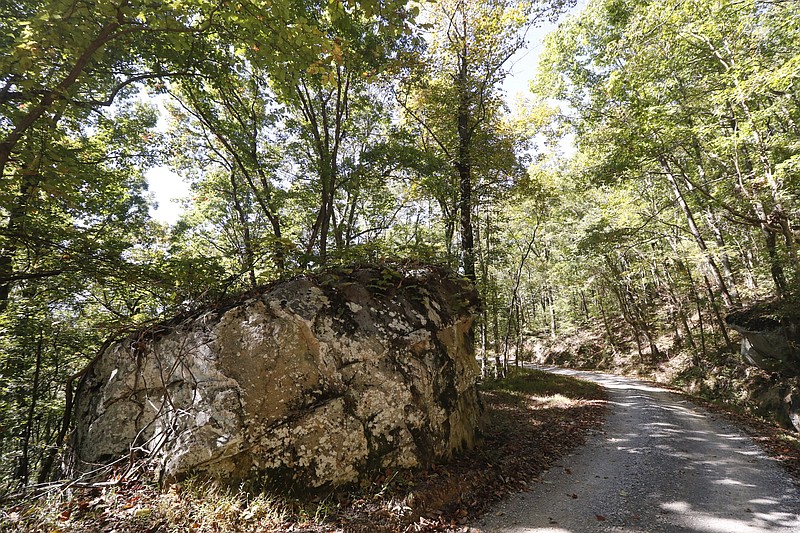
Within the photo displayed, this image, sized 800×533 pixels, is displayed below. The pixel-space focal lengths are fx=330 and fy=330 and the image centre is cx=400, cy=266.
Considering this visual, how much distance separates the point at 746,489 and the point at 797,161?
8.84 meters

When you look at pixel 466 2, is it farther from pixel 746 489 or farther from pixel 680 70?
pixel 746 489

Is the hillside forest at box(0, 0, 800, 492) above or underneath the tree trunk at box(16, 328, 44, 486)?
above

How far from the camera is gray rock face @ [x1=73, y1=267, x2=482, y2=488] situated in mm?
4582

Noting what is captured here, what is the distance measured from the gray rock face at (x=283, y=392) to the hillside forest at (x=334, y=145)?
28.5 inches

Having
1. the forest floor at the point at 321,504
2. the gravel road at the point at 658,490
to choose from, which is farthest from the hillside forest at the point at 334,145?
the gravel road at the point at 658,490

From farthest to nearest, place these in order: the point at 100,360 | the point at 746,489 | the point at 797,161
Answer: the point at 797,161, the point at 746,489, the point at 100,360

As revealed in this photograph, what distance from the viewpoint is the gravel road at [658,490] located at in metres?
4.66

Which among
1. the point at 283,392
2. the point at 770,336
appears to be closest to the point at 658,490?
the point at 283,392

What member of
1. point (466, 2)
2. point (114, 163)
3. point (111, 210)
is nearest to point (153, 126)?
point (114, 163)

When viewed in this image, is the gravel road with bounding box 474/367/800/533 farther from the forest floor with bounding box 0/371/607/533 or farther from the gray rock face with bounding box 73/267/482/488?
the gray rock face with bounding box 73/267/482/488

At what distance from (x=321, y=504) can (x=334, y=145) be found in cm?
1099

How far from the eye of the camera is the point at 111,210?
30.5 feet

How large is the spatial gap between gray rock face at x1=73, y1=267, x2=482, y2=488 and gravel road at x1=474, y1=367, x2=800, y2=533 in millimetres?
1762

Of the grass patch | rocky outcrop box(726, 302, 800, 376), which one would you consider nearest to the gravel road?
the grass patch
